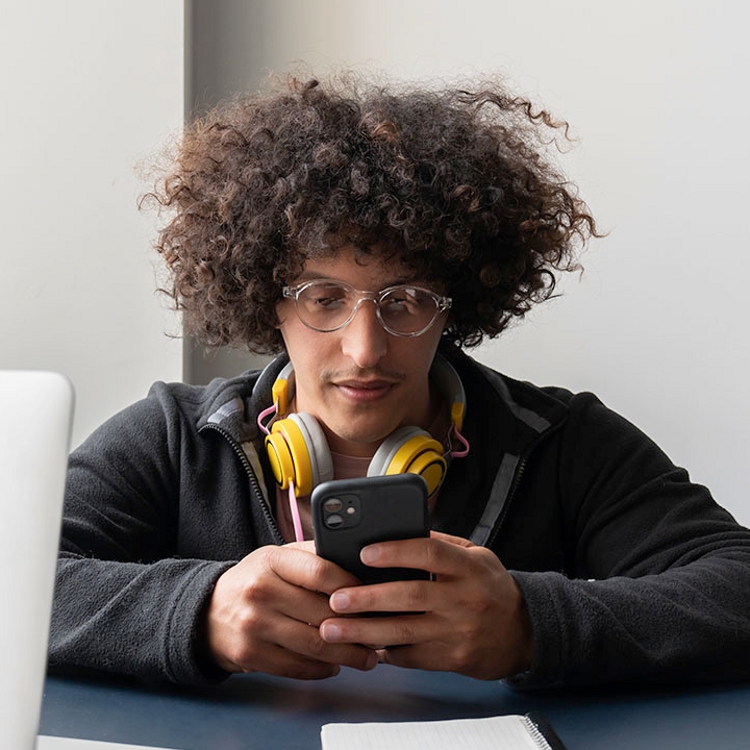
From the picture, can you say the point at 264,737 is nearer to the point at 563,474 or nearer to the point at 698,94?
the point at 563,474

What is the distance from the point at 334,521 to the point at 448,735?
9.1 inches

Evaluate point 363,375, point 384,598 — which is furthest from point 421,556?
point 363,375

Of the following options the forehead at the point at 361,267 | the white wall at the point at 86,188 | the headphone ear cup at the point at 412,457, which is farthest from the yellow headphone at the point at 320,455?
the white wall at the point at 86,188

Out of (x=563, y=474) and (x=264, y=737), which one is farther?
(x=563, y=474)

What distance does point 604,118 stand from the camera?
7.37ft

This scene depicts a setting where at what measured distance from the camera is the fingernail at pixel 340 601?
1087 millimetres

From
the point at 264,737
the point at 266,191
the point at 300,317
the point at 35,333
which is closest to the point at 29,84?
the point at 35,333

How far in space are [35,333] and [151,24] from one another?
67 cm

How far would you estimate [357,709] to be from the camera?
1.07 metres

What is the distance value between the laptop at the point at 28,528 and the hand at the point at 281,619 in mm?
452

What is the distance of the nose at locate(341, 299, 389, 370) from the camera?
145 cm

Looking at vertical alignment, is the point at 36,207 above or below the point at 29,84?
below

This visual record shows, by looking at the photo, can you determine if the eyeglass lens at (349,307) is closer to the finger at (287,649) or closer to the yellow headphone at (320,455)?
the yellow headphone at (320,455)

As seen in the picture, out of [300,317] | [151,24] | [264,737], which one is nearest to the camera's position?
[264,737]
